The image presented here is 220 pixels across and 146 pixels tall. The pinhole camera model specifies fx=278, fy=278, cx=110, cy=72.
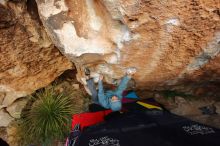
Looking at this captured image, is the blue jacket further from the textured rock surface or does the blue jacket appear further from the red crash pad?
the textured rock surface

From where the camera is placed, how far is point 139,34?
443cm

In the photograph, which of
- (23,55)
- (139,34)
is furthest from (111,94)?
(23,55)

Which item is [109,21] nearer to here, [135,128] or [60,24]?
[60,24]

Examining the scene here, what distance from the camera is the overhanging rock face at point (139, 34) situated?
13.2ft

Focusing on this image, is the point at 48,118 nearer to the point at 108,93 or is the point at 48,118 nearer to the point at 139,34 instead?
the point at 108,93

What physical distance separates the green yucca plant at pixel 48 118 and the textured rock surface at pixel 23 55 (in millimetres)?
381

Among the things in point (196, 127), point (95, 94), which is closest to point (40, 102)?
point (95, 94)

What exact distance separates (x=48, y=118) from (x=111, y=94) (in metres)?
1.74

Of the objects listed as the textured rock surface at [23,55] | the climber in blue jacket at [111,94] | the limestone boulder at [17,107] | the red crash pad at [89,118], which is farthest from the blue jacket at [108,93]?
the limestone boulder at [17,107]

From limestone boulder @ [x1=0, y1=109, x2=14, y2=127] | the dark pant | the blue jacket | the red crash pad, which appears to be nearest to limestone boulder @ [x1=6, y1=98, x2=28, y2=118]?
limestone boulder @ [x1=0, y1=109, x2=14, y2=127]

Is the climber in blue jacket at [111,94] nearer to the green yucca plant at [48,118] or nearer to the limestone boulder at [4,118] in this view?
the green yucca plant at [48,118]

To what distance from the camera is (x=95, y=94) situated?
584 cm

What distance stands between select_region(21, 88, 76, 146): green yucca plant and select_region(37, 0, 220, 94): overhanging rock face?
4.77 ft

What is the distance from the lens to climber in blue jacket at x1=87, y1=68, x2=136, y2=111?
5.44 meters
